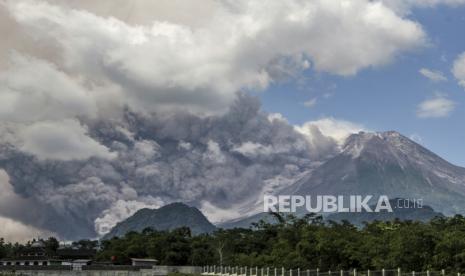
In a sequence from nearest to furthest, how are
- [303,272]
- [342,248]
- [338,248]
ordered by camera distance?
1. [303,272]
2. [342,248]
3. [338,248]

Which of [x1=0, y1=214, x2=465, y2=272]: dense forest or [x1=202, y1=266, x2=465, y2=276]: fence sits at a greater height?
[x1=0, y1=214, x2=465, y2=272]: dense forest

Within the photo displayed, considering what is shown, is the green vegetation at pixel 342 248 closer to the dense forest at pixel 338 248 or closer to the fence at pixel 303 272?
the dense forest at pixel 338 248

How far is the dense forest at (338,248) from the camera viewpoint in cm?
6301

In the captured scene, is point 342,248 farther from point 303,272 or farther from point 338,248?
point 303,272

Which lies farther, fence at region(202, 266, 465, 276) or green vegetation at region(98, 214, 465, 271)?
green vegetation at region(98, 214, 465, 271)

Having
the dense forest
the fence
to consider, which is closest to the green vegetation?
the dense forest

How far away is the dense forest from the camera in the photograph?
207 feet

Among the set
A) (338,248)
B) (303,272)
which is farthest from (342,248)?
(303,272)

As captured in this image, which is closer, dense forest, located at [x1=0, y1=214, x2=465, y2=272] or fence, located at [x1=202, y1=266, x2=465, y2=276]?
fence, located at [x1=202, y1=266, x2=465, y2=276]

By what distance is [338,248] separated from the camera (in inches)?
3265

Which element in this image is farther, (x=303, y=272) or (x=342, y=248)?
(x=342, y=248)

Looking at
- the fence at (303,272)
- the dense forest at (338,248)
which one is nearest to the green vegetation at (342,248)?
the dense forest at (338,248)

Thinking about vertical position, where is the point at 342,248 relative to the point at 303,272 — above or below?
above

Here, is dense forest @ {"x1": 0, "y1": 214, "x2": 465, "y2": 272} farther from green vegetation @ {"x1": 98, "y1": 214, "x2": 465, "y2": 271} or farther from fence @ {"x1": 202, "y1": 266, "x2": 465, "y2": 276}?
fence @ {"x1": 202, "y1": 266, "x2": 465, "y2": 276}
